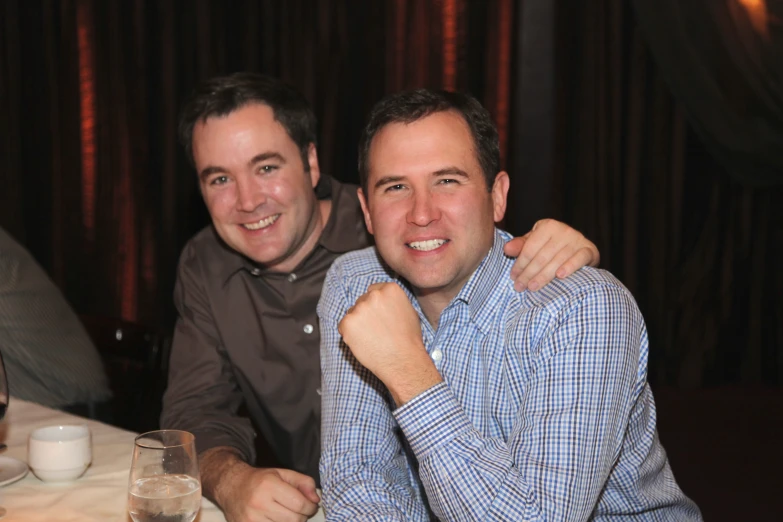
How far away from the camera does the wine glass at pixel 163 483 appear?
3.83 ft

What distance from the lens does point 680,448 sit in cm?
317

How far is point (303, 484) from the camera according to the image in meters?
1.46

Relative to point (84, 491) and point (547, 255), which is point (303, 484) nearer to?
point (84, 491)

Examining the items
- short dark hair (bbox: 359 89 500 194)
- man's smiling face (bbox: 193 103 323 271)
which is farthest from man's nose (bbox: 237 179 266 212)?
short dark hair (bbox: 359 89 500 194)

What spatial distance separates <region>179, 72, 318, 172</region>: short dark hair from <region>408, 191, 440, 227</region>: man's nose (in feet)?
2.44

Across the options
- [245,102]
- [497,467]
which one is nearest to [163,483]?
[497,467]

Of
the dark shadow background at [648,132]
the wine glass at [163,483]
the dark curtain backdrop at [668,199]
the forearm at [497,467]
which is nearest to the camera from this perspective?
the wine glass at [163,483]

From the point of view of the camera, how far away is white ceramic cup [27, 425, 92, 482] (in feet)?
4.83

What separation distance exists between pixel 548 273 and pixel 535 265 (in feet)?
0.12

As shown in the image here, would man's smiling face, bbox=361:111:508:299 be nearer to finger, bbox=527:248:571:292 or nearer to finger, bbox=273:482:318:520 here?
finger, bbox=527:248:571:292

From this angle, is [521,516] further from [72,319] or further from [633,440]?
[72,319]

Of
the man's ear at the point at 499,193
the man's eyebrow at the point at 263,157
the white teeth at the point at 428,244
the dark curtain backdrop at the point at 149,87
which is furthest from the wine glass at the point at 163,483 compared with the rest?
the dark curtain backdrop at the point at 149,87

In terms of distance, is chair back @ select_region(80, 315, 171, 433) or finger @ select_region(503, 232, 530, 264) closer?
finger @ select_region(503, 232, 530, 264)

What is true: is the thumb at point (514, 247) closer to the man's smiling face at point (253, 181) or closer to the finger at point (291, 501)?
the finger at point (291, 501)
